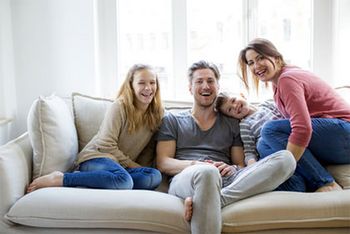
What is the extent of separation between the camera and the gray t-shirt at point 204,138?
92.3 inches

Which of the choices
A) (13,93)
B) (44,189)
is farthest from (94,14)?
(44,189)

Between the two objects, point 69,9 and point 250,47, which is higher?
point 69,9

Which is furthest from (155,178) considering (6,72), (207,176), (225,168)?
(6,72)

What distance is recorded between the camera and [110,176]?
2096mm

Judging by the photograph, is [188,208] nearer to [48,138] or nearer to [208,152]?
[208,152]

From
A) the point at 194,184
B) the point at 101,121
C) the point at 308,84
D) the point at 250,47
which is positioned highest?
the point at 250,47

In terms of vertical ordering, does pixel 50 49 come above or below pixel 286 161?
above

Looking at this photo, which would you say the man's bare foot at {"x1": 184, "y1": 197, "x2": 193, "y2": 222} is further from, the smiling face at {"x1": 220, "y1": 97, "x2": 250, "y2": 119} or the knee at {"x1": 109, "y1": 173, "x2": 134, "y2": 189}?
the smiling face at {"x1": 220, "y1": 97, "x2": 250, "y2": 119}

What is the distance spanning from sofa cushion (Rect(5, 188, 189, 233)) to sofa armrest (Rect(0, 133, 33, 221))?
5 cm

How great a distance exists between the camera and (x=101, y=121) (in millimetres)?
2525

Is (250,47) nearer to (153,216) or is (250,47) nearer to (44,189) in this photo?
(153,216)

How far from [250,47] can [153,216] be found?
102 centimetres

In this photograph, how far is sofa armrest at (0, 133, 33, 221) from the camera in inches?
75.9

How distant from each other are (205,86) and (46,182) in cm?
95
